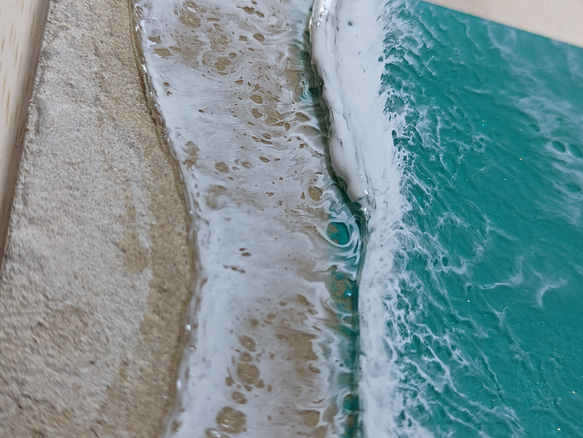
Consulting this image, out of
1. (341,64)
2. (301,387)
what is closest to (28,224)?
(301,387)

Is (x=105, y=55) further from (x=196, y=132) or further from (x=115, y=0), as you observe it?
(x=196, y=132)

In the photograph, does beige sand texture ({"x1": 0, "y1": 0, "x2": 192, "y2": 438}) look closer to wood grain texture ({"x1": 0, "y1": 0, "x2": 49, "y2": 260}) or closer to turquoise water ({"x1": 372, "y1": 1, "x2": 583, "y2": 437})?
wood grain texture ({"x1": 0, "y1": 0, "x2": 49, "y2": 260})

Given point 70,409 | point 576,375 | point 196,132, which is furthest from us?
point 196,132

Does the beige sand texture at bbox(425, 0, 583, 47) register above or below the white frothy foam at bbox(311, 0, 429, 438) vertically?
above

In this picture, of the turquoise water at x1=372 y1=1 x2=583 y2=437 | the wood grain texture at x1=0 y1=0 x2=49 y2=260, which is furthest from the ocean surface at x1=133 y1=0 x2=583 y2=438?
the wood grain texture at x1=0 y1=0 x2=49 y2=260

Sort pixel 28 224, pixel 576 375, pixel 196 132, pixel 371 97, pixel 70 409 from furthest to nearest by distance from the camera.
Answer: pixel 371 97 < pixel 196 132 < pixel 576 375 < pixel 28 224 < pixel 70 409

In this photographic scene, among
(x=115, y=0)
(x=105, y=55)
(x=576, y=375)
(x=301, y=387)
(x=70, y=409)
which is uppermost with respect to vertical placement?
(x=115, y=0)

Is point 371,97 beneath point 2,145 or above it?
above
